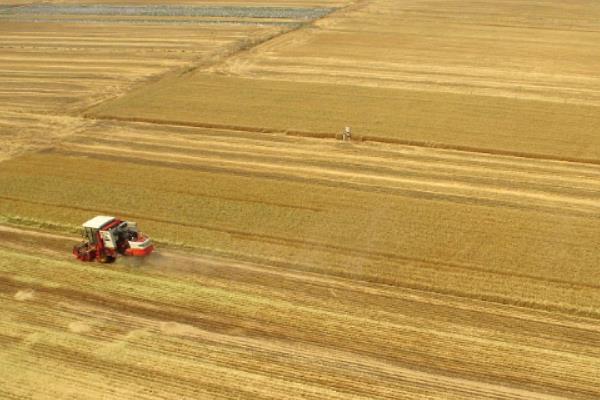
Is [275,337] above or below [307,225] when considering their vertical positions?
below

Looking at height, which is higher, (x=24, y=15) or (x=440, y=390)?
(x=24, y=15)

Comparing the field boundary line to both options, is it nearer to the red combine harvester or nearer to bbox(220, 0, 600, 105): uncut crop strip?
bbox(220, 0, 600, 105): uncut crop strip

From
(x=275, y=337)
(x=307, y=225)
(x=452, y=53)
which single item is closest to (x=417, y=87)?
(x=452, y=53)

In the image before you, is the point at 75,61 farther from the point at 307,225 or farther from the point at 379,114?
the point at 307,225

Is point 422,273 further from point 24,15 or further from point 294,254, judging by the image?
point 24,15

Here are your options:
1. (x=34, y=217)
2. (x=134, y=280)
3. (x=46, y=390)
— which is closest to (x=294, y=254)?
(x=134, y=280)
